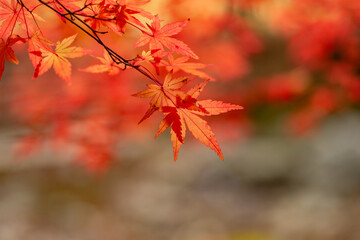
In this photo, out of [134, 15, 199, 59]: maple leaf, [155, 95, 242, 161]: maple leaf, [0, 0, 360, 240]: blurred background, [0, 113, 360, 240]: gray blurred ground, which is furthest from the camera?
[0, 113, 360, 240]: gray blurred ground

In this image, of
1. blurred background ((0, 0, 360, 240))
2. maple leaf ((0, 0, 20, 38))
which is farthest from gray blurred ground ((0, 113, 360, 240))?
maple leaf ((0, 0, 20, 38))

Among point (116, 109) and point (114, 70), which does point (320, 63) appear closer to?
point (116, 109)

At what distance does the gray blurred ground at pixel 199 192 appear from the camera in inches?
174

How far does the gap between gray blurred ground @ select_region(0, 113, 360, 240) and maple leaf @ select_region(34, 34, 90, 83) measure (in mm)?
3377

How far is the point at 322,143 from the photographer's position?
5.87 m

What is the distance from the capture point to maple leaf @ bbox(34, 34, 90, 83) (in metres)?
1.23

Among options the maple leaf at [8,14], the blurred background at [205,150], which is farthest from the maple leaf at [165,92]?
the blurred background at [205,150]

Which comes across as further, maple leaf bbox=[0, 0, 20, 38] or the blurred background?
the blurred background

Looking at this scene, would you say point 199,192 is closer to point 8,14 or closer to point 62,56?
point 62,56

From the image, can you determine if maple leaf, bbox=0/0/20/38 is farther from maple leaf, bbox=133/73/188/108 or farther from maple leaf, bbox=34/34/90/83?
maple leaf, bbox=133/73/188/108

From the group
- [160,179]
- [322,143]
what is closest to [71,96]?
[160,179]

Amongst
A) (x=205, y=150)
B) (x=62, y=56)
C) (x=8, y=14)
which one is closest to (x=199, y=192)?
(x=205, y=150)

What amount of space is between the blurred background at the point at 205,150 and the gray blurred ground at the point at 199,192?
18 millimetres

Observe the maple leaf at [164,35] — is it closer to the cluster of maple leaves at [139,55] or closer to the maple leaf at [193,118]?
the cluster of maple leaves at [139,55]
